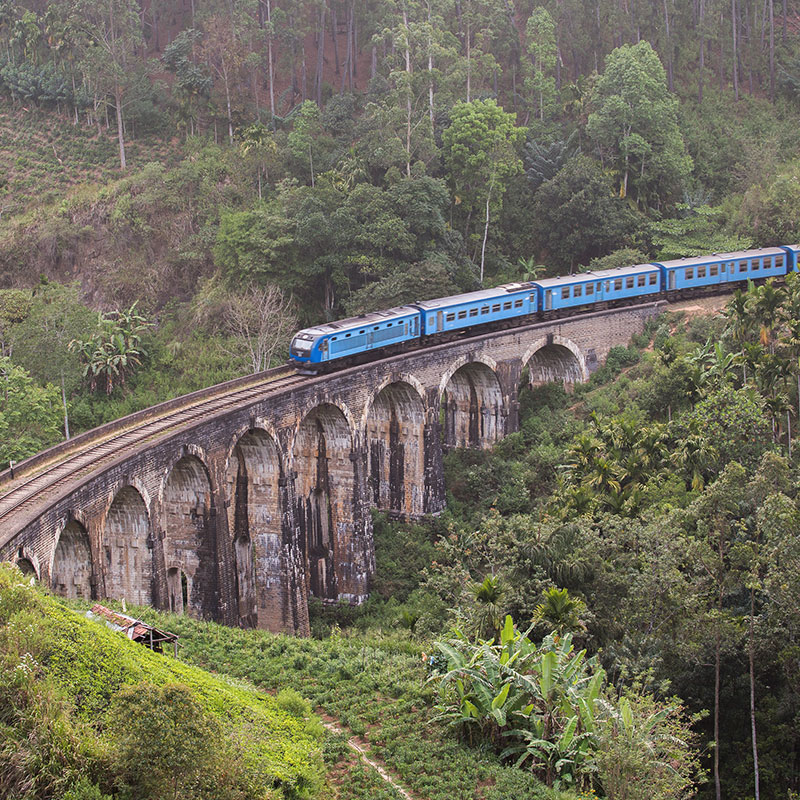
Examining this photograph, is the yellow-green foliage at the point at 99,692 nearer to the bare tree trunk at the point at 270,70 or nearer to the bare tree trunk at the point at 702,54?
the bare tree trunk at the point at 270,70

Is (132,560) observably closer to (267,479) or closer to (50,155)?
(267,479)

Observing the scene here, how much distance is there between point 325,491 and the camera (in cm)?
4334

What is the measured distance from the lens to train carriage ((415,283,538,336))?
47781mm

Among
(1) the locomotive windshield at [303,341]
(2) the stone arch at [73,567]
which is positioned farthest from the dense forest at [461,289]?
(1) the locomotive windshield at [303,341]

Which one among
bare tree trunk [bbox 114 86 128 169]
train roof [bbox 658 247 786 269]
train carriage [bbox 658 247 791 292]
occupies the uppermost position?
bare tree trunk [bbox 114 86 128 169]

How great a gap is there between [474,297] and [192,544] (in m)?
18.8

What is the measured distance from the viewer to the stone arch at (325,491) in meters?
43.0

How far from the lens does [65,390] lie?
173 ft

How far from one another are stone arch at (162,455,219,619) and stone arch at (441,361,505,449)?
16.8m

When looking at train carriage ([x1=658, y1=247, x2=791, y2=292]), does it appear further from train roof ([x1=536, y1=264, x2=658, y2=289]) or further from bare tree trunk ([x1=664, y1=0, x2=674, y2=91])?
bare tree trunk ([x1=664, y1=0, x2=674, y2=91])

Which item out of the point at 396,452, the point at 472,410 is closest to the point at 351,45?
the point at 472,410

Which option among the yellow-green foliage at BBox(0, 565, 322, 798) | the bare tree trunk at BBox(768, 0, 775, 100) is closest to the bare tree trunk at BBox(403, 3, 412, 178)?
the bare tree trunk at BBox(768, 0, 775, 100)

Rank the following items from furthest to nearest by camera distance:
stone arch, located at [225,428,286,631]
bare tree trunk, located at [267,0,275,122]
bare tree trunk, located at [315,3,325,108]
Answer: bare tree trunk, located at [315,3,325,108] → bare tree trunk, located at [267,0,275,122] → stone arch, located at [225,428,286,631]

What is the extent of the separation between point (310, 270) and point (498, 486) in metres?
17.0
